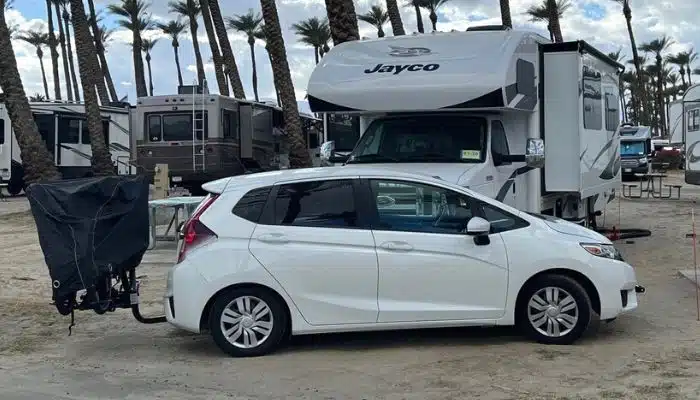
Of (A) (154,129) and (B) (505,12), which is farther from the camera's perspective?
(B) (505,12)

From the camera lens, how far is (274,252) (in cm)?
697

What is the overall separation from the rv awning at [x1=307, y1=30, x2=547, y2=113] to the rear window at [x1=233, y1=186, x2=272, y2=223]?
307 cm

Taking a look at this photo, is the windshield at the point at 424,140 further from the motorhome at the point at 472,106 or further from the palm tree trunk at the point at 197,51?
the palm tree trunk at the point at 197,51

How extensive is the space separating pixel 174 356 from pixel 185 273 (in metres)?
0.76

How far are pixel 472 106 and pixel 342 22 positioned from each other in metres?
5.56

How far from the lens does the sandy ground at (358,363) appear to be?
19.6 feet

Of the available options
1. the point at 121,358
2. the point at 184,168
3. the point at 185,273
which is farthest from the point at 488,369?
the point at 184,168

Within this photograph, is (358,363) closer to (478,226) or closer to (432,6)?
(478,226)

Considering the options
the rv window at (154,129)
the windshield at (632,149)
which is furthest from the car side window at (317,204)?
the windshield at (632,149)

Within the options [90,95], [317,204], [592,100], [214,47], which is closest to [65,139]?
[90,95]

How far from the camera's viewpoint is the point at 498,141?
33.4ft

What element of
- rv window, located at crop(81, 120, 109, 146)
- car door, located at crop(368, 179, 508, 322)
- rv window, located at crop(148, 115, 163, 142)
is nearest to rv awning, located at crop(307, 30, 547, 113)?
car door, located at crop(368, 179, 508, 322)

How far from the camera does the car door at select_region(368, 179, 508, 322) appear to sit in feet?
22.8

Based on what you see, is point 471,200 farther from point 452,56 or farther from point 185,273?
point 452,56
